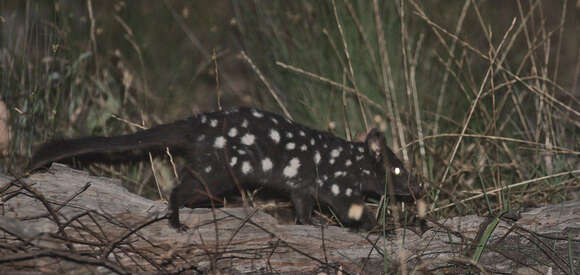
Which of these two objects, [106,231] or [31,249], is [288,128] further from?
[31,249]

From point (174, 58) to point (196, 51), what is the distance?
759 millimetres

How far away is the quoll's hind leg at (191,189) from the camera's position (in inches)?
120

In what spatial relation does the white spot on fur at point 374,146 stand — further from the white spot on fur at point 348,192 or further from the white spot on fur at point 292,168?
the white spot on fur at point 292,168

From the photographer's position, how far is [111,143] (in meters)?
3.11

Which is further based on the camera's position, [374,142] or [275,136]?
[374,142]

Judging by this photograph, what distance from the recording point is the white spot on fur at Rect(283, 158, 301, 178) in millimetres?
3539

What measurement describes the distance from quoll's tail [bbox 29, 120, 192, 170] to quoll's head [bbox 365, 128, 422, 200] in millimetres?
1228

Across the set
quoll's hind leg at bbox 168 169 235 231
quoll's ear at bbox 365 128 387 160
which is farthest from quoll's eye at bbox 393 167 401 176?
quoll's hind leg at bbox 168 169 235 231

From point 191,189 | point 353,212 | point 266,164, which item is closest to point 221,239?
point 191,189

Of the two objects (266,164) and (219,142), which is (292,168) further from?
(219,142)

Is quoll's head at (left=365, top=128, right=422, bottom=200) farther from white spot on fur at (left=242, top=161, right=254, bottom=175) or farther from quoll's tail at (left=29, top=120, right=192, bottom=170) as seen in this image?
quoll's tail at (left=29, top=120, right=192, bottom=170)

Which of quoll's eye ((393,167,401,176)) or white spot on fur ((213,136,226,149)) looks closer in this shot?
white spot on fur ((213,136,226,149))

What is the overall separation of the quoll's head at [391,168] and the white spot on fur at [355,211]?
381 mm

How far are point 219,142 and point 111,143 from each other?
0.60 m
